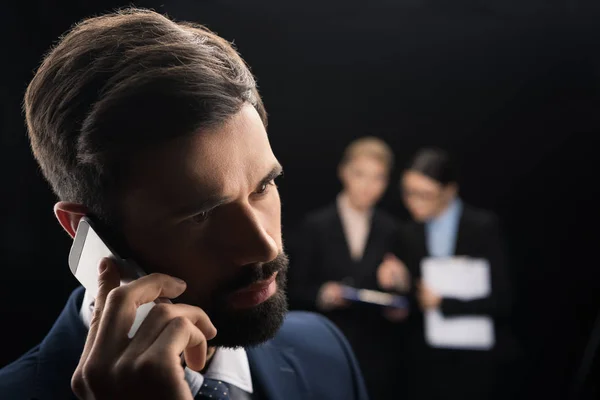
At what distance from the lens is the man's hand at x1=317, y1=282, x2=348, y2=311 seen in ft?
9.50

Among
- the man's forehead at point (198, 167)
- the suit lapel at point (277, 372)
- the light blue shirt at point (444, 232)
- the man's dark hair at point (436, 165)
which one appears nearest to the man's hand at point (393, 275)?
the light blue shirt at point (444, 232)

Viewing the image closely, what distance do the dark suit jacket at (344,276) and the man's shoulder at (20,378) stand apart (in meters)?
2.11

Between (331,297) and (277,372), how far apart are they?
1921mm

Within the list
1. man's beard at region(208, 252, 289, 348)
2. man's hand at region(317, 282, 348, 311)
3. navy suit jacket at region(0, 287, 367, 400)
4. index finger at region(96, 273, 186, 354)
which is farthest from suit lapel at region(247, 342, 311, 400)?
man's hand at region(317, 282, 348, 311)

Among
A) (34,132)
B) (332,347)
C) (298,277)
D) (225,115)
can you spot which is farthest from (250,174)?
(298,277)

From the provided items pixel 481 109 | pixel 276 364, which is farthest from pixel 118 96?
pixel 481 109

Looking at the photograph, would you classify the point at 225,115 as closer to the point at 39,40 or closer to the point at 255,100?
the point at 255,100

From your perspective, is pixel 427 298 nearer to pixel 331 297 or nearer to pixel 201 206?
pixel 331 297

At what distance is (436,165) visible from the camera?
3.14 metres

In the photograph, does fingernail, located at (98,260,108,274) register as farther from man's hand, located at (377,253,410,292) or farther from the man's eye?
man's hand, located at (377,253,410,292)

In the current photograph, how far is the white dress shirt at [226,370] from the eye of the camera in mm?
887

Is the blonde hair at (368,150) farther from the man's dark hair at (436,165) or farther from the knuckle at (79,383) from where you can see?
the knuckle at (79,383)

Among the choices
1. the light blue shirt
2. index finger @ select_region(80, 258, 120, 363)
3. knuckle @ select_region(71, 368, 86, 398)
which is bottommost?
the light blue shirt

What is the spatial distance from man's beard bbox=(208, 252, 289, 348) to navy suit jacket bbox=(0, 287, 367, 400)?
0.15 m
